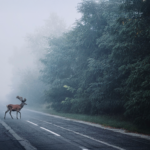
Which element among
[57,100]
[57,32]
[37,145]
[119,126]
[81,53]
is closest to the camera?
[37,145]

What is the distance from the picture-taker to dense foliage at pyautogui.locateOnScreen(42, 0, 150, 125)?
1058 cm

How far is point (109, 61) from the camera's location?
15.1 meters

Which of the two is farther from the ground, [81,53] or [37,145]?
[81,53]

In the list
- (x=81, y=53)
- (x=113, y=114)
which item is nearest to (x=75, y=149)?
(x=113, y=114)

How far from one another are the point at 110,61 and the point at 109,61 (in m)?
0.09

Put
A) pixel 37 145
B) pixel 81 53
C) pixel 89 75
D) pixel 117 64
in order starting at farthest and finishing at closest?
pixel 81 53
pixel 89 75
pixel 117 64
pixel 37 145

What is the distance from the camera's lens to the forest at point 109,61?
10.6 m

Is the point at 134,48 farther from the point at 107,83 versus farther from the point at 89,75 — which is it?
the point at 89,75

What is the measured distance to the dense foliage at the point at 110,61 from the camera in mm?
10582

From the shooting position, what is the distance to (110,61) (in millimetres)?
15070

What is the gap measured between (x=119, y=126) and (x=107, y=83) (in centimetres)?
420

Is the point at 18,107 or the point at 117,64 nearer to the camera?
the point at 18,107

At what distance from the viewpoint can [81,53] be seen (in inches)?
856

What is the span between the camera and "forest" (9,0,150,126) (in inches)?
416
